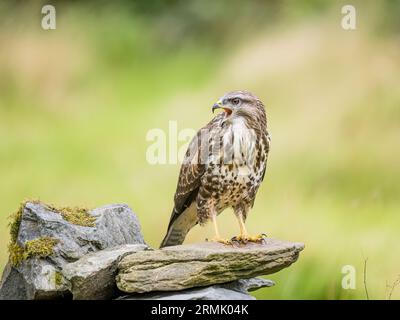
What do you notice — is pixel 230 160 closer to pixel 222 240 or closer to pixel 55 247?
pixel 222 240

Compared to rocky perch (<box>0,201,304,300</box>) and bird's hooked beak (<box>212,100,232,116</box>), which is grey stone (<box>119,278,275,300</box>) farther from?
bird's hooked beak (<box>212,100,232,116</box>)

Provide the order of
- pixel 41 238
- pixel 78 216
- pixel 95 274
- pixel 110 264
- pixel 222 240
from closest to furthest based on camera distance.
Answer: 1. pixel 95 274
2. pixel 110 264
3. pixel 41 238
4. pixel 222 240
5. pixel 78 216

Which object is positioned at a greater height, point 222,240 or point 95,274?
point 222,240

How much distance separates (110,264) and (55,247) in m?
0.47

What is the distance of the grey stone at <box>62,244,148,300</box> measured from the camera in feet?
19.3

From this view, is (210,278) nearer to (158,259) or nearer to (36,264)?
(158,259)

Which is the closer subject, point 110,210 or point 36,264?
point 36,264

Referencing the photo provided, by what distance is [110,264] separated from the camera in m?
6.03

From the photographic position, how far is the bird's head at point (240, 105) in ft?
21.1

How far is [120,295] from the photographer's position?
622cm

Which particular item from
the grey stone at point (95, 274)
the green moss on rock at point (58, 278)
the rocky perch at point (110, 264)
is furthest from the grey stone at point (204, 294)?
the green moss on rock at point (58, 278)

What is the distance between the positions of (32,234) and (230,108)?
1.76 metres

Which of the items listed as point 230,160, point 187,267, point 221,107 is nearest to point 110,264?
point 187,267

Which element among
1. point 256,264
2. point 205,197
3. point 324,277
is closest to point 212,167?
point 205,197
